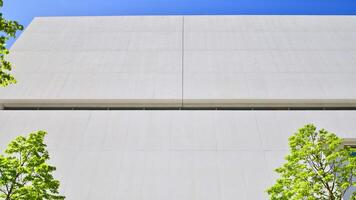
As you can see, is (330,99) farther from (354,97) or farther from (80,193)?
(80,193)

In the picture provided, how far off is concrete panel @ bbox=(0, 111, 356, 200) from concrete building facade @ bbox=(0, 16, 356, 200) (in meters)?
0.05

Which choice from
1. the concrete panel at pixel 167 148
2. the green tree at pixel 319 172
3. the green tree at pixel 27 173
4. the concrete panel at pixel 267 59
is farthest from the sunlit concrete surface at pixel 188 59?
the green tree at pixel 27 173

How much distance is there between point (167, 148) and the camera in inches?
527

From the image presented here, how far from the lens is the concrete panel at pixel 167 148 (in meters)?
12.2

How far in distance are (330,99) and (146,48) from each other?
12474 mm

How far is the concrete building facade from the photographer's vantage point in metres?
12.6

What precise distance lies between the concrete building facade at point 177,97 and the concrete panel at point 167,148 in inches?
2.0

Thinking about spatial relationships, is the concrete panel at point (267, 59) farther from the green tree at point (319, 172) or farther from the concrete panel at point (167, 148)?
the green tree at point (319, 172)

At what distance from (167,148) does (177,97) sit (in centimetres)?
371

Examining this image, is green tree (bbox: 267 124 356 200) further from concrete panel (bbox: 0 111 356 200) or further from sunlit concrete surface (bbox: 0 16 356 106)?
sunlit concrete surface (bbox: 0 16 356 106)

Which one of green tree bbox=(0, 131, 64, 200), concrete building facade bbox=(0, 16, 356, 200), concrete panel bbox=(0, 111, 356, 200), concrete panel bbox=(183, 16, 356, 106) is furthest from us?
concrete panel bbox=(183, 16, 356, 106)

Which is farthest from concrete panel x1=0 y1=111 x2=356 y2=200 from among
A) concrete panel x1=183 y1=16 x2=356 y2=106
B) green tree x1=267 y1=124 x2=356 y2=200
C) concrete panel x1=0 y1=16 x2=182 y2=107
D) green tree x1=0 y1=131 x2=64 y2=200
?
green tree x1=0 y1=131 x2=64 y2=200

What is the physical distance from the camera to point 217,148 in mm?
13352

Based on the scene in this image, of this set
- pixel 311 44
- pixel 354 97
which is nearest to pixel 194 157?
pixel 354 97
